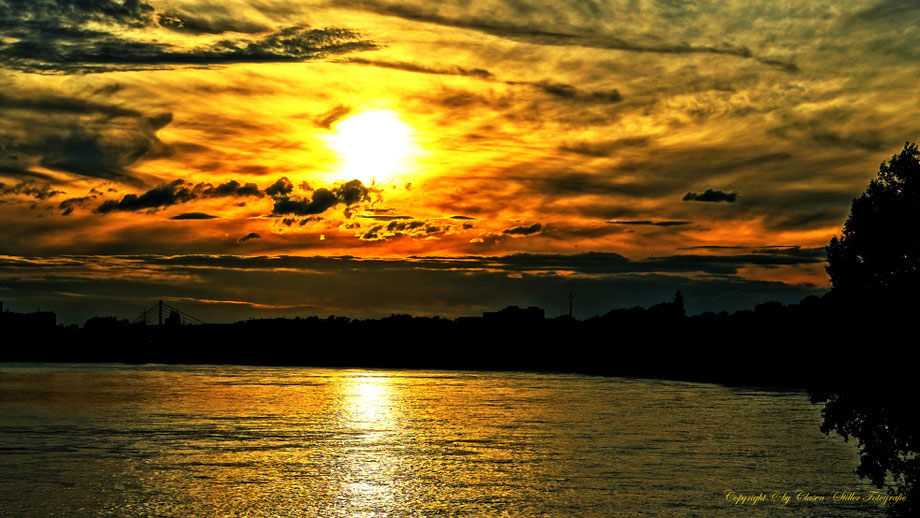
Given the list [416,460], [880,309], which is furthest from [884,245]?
[416,460]

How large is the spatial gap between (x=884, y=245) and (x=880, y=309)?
2.20 metres

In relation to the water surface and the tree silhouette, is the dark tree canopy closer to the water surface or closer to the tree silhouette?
the tree silhouette

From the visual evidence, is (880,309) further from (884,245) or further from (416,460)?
(416,460)

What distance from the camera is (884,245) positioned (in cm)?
3175

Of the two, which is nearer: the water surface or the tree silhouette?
the tree silhouette

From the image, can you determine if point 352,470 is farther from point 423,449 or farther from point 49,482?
point 49,482

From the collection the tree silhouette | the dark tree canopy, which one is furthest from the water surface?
the dark tree canopy

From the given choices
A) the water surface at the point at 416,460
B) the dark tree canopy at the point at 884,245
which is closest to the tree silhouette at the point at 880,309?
the dark tree canopy at the point at 884,245

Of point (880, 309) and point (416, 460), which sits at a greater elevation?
point (880, 309)

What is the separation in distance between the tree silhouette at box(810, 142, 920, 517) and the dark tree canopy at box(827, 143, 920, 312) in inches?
1.2

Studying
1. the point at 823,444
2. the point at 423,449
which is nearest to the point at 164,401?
the point at 423,449

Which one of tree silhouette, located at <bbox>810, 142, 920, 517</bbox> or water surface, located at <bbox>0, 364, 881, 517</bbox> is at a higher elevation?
tree silhouette, located at <bbox>810, 142, 920, 517</bbox>

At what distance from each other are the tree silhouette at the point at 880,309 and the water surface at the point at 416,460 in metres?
7.29

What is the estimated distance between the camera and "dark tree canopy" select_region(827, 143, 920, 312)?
103ft
